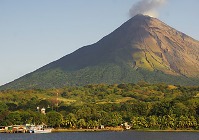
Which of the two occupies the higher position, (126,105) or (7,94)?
(7,94)

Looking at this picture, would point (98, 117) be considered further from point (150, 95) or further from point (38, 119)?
point (150, 95)

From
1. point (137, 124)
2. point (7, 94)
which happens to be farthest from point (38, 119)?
point (7, 94)

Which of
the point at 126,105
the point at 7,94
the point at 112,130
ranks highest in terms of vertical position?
the point at 7,94

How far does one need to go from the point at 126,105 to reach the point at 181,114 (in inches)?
1032

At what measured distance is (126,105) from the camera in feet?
502

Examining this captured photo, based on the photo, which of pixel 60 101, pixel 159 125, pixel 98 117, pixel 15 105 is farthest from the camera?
pixel 60 101

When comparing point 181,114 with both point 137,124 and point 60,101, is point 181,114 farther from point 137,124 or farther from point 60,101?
point 60,101

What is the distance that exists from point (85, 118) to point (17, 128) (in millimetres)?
19652

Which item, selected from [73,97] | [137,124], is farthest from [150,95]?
[137,124]

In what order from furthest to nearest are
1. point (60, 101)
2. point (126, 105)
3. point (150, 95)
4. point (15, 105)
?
point (150, 95) < point (60, 101) < point (15, 105) < point (126, 105)

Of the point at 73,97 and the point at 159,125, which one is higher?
the point at 73,97

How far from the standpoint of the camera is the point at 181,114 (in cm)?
13075

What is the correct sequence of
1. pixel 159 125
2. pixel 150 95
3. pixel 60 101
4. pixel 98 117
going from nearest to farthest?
pixel 159 125 < pixel 98 117 < pixel 60 101 < pixel 150 95

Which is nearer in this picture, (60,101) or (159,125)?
(159,125)
